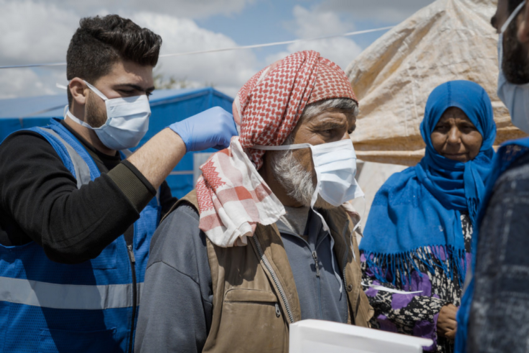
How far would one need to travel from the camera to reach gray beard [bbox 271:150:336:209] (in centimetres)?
166

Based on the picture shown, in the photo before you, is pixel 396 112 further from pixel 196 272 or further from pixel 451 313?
pixel 196 272

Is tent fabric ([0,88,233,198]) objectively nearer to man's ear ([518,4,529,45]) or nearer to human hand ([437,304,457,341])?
human hand ([437,304,457,341])

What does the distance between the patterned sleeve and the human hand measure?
2 centimetres

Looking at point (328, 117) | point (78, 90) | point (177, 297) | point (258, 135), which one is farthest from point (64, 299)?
point (328, 117)

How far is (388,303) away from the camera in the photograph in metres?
2.04

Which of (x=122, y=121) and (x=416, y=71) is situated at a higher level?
(x=416, y=71)

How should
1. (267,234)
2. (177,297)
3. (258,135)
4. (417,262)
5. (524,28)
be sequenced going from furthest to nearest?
(417,262)
(258,135)
(267,234)
(177,297)
(524,28)

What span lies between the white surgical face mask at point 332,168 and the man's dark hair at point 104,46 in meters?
1.15

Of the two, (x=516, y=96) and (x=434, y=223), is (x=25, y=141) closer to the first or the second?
(x=516, y=96)

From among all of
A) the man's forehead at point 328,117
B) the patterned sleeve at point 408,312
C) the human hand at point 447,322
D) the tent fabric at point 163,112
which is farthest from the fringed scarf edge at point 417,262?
the tent fabric at point 163,112

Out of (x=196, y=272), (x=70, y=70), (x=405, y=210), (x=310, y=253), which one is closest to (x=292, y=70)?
(x=310, y=253)

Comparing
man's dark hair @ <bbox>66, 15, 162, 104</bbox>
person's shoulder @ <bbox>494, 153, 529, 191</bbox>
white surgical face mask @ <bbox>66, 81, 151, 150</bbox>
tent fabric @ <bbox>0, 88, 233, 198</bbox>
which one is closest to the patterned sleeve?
person's shoulder @ <bbox>494, 153, 529, 191</bbox>

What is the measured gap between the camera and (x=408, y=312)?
1.98 metres

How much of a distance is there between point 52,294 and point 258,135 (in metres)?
1.07
